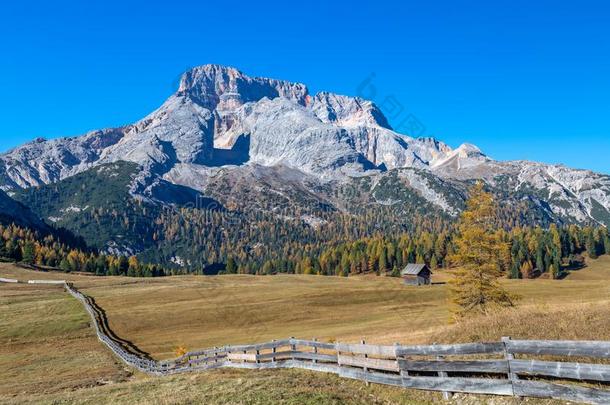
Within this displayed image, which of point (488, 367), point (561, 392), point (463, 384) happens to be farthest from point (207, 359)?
point (561, 392)

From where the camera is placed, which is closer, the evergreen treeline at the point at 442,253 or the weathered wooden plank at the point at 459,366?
the weathered wooden plank at the point at 459,366

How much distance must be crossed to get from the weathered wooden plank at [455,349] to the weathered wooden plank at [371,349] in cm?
50

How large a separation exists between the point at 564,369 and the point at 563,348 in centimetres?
50

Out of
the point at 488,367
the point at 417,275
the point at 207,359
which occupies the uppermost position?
the point at 488,367

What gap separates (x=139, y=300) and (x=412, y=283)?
224 feet

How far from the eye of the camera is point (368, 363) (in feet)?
60.8

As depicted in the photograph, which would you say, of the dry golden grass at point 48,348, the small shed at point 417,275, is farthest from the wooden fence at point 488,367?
the small shed at point 417,275

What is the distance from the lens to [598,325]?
18203 millimetres

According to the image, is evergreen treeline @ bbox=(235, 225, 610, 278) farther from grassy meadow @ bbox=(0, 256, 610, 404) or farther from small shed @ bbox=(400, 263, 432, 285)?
grassy meadow @ bbox=(0, 256, 610, 404)

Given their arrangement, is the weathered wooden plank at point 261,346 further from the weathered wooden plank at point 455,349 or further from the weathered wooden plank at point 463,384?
the weathered wooden plank at point 463,384

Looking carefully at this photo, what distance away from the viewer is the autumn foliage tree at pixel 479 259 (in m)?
41.8

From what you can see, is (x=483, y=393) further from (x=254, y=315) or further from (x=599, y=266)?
(x=599, y=266)

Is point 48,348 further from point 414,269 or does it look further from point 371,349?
point 414,269

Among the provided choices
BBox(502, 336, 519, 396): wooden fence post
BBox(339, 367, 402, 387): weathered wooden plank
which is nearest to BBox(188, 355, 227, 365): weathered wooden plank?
BBox(339, 367, 402, 387): weathered wooden plank
